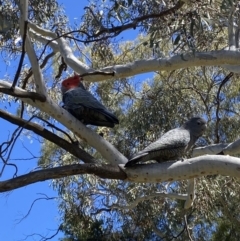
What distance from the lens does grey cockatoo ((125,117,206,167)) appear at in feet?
12.0

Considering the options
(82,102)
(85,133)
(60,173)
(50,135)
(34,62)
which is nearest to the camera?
(60,173)

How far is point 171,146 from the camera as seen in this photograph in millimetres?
3824

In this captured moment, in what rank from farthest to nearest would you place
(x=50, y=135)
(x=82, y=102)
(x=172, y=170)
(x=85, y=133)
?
(x=82, y=102) < (x=85, y=133) < (x=50, y=135) < (x=172, y=170)

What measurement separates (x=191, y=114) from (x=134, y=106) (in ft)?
2.45

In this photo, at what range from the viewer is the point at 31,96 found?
3.81 meters

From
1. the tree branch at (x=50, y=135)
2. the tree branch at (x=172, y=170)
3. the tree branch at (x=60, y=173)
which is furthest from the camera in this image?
the tree branch at (x=50, y=135)

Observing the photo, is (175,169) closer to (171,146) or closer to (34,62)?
(171,146)

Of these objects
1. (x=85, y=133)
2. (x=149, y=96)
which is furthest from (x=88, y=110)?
(x=149, y=96)

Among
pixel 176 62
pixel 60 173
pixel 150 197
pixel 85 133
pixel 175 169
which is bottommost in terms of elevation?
pixel 175 169

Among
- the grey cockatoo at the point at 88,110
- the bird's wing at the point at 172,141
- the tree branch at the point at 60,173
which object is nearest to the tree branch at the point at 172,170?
the tree branch at the point at 60,173

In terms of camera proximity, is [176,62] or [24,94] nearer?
[24,94]

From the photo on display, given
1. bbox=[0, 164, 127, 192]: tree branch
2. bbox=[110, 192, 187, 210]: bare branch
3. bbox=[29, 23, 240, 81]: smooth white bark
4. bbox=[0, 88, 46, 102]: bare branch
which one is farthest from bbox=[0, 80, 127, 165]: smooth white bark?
bbox=[110, 192, 187, 210]: bare branch

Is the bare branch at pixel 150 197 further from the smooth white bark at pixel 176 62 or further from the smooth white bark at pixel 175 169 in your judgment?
the smooth white bark at pixel 175 169

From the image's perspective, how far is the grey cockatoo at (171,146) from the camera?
12.0ft
